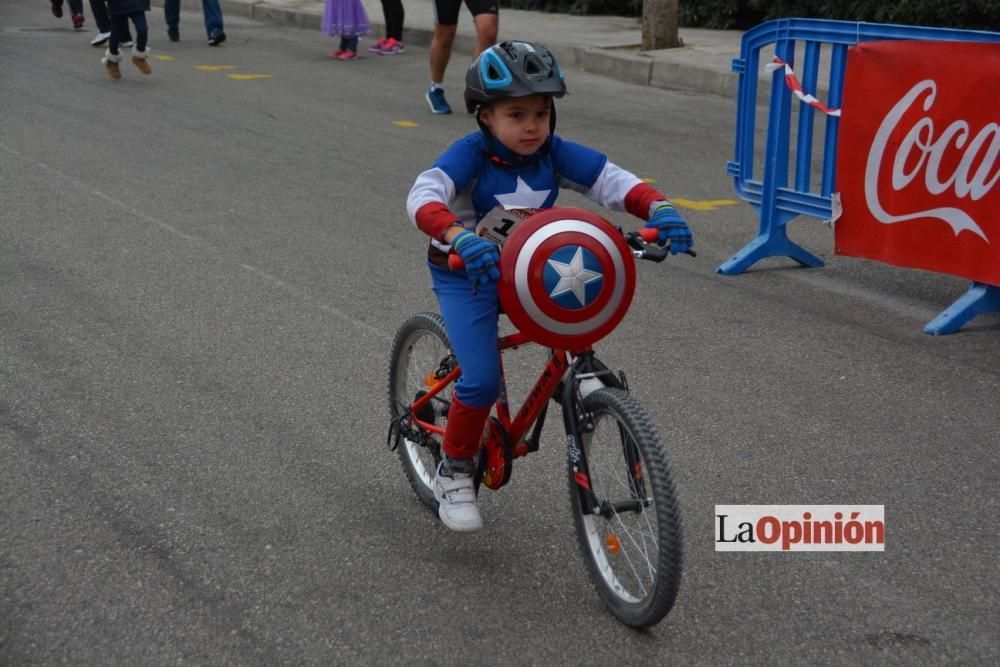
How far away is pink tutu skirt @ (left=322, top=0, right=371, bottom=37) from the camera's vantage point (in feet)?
52.4

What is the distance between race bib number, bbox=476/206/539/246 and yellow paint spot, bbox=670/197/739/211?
5.28 m

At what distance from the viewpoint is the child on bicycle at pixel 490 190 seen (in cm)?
362

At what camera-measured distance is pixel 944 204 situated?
633cm

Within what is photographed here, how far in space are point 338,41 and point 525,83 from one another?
1507cm

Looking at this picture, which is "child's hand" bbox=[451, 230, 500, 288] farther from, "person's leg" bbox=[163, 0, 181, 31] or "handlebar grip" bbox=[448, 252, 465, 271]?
"person's leg" bbox=[163, 0, 181, 31]

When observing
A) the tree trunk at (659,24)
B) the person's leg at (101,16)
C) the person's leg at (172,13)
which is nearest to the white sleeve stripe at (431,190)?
the tree trunk at (659,24)

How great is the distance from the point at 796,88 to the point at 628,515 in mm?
4081

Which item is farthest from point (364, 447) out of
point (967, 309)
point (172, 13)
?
point (172, 13)

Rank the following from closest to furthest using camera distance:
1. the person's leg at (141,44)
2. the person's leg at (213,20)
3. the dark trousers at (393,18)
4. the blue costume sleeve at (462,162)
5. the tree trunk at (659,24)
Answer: the blue costume sleeve at (462,162), the person's leg at (141,44), the tree trunk at (659,24), the dark trousers at (393,18), the person's leg at (213,20)

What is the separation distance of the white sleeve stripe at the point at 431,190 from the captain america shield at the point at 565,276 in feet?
1.22

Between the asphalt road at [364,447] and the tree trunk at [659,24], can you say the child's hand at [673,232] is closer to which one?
the asphalt road at [364,447]

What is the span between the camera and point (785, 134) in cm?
727

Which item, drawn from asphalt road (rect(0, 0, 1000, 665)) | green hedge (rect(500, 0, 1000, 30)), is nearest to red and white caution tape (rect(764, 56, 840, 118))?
asphalt road (rect(0, 0, 1000, 665))

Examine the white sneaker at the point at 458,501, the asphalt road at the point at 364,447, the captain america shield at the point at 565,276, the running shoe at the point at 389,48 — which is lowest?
the asphalt road at the point at 364,447
